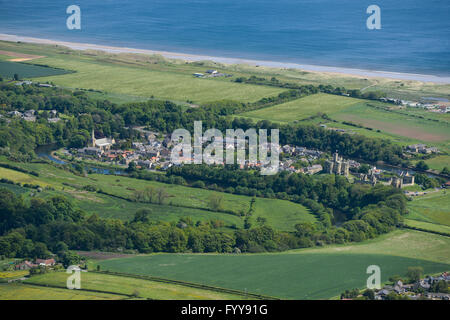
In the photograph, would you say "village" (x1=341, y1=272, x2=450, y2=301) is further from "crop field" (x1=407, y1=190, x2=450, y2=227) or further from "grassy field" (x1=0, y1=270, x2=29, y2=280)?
"grassy field" (x1=0, y1=270, x2=29, y2=280)

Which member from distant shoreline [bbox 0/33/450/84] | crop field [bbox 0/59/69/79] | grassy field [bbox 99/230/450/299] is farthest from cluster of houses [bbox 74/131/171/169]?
distant shoreline [bbox 0/33/450/84]

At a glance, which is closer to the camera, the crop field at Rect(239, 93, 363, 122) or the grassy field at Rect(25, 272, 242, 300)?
the grassy field at Rect(25, 272, 242, 300)

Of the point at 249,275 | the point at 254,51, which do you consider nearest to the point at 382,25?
the point at 254,51

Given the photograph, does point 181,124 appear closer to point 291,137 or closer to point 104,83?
point 291,137

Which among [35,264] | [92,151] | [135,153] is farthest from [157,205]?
[92,151]

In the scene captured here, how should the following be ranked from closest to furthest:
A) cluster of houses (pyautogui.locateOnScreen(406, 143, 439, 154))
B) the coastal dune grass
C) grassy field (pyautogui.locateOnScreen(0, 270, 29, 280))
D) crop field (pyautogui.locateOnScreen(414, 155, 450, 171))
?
Result: grassy field (pyautogui.locateOnScreen(0, 270, 29, 280)) < crop field (pyautogui.locateOnScreen(414, 155, 450, 171)) < cluster of houses (pyautogui.locateOnScreen(406, 143, 439, 154)) < the coastal dune grass
